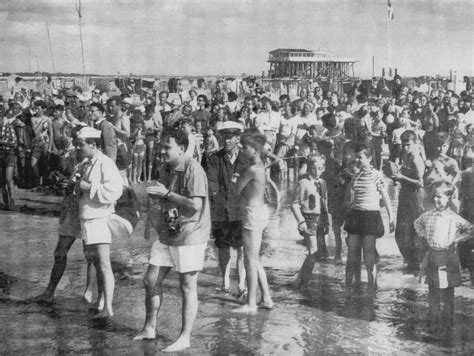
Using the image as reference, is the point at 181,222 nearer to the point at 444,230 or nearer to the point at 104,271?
the point at 104,271

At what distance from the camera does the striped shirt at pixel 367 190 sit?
249 inches

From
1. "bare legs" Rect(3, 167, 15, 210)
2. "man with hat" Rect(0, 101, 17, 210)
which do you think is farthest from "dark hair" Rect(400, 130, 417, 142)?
"bare legs" Rect(3, 167, 15, 210)

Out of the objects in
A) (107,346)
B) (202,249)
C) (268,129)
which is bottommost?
(107,346)

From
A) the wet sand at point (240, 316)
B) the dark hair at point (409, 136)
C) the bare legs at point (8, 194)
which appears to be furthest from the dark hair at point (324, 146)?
the bare legs at point (8, 194)

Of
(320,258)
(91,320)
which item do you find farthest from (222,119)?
(91,320)

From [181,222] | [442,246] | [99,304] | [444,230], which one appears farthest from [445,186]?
[99,304]

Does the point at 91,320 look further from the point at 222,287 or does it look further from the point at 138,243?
the point at 138,243

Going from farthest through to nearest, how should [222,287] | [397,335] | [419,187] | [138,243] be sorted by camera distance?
[138,243] < [419,187] < [222,287] < [397,335]

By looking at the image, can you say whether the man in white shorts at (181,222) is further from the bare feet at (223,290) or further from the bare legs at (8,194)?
the bare legs at (8,194)

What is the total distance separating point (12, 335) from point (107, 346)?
0.81 meters

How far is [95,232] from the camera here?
5.50 m

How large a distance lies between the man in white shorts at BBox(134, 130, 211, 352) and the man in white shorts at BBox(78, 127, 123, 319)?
0.65 metres

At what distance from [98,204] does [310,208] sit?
2.18 m

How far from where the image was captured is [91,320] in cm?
564
